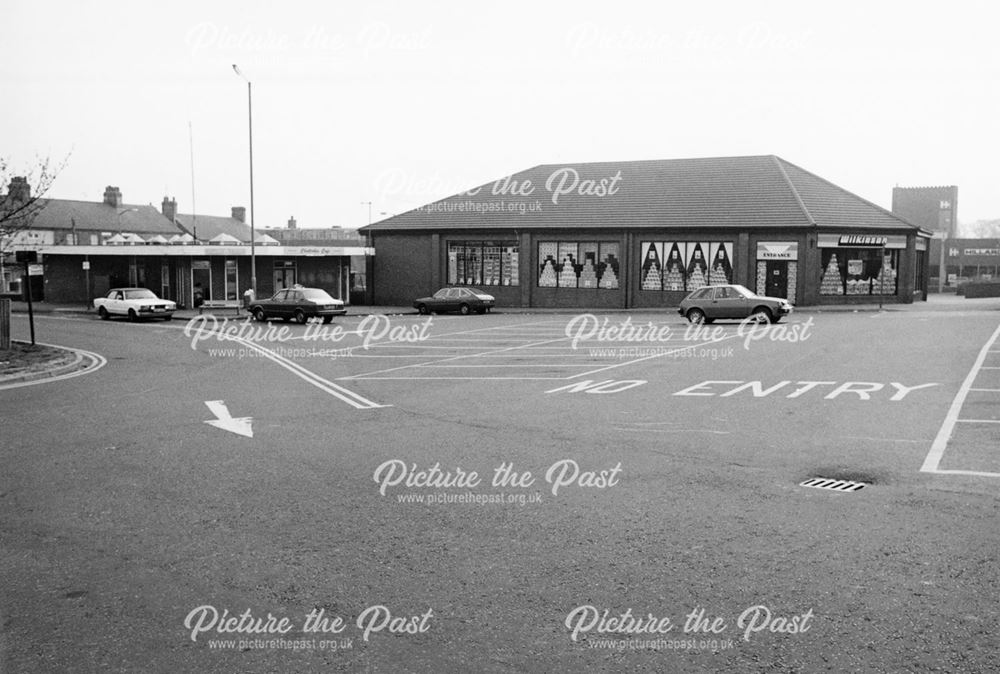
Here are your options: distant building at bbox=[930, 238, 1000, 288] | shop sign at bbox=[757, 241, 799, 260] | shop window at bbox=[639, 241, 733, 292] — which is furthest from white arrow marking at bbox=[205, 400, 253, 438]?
distant building at bbox=[930, 238, 1000, 288]

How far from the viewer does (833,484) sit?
8.43 m

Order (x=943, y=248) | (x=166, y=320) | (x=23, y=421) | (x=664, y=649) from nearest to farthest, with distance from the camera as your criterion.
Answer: (x=664, y=649), (x=23, y=421), (x=166, y=320), (x=943, y=248)

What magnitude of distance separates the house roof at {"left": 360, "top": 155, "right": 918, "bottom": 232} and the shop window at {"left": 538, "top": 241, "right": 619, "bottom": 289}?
3.80 ft

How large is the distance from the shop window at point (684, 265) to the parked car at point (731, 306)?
11.3 m

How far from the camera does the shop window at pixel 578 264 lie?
45406 mm

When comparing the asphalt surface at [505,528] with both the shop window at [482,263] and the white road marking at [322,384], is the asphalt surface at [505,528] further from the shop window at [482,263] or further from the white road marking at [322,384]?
the shop window at [482,263]

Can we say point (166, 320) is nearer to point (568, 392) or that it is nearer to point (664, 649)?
point (568, 392)

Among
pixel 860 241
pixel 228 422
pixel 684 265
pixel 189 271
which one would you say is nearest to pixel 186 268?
pixel 189 271

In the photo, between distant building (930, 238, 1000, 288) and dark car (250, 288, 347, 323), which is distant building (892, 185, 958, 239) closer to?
distant building (930, 238, 1000, 288)

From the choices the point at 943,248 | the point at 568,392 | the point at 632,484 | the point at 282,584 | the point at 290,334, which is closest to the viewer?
the point at 282,584

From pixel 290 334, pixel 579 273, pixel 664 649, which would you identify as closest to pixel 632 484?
pixel 664 649

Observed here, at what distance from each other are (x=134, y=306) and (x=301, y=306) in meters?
8.01

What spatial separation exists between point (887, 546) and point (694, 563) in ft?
5.11

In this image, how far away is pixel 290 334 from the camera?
2988 cm
